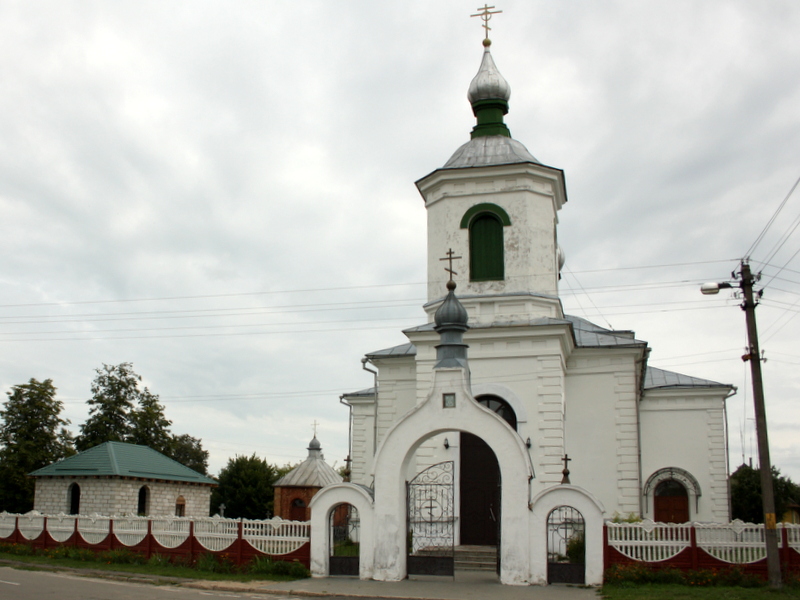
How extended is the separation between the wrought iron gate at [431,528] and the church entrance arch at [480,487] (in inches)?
20.5

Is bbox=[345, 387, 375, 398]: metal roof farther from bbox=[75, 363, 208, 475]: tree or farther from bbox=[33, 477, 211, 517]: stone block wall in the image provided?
bbox=[75, 363, 208, 475]: tree

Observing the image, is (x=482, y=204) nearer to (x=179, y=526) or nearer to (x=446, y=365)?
(x=446, y=365)

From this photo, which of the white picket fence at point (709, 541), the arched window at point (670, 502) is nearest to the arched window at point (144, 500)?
the arched window at point (670, 502)

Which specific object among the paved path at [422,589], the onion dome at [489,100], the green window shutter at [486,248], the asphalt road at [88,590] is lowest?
the asphalt road at [88,590]

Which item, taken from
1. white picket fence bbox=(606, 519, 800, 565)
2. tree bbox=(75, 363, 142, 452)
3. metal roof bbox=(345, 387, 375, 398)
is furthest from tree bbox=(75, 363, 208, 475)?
white picket fence bbox=(606, 519, 800, 565)

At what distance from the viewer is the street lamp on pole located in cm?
1416

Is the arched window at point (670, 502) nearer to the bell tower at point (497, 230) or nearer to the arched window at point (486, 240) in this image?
the bell tower at point (497, 230)

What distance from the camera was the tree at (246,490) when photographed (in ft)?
163

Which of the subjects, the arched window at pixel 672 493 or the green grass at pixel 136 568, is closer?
the green grass at pixel 136 568

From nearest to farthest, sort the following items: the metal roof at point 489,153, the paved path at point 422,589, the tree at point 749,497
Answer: the paved path at point 422,589, the metal roof at point 489,153, the tree at point 749,497

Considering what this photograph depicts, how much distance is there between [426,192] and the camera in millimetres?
22891

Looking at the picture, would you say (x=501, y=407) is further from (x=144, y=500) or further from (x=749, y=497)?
(x=749, y=497)

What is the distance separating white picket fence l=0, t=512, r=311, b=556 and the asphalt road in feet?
6.95

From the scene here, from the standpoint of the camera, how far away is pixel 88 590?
14250mm
